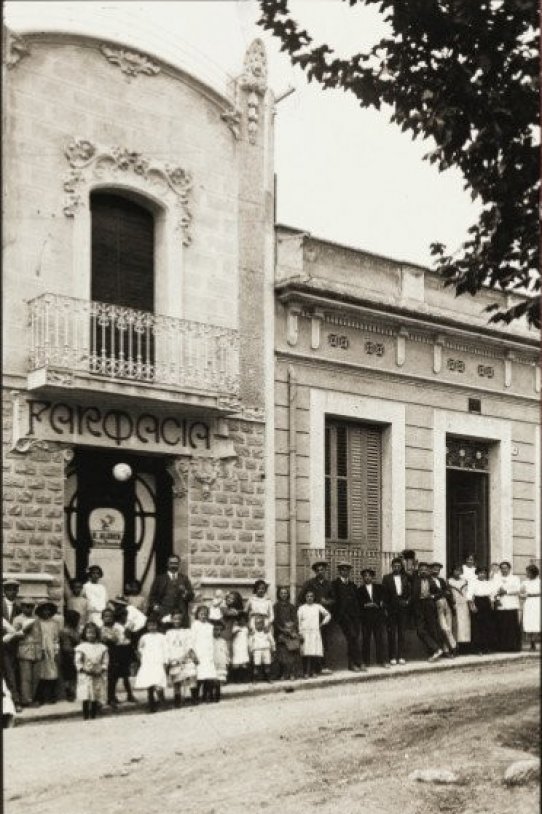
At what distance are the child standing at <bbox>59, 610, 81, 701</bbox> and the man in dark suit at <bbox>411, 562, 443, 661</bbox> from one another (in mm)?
4908

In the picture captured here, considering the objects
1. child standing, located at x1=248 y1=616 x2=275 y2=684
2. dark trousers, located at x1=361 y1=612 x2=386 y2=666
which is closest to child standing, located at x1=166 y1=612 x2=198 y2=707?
child standing, located at x1=248 y1=616 x2=275 y2=684

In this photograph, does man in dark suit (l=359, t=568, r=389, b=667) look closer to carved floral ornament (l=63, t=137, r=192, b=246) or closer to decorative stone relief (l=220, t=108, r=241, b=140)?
carved floral ornament (l=63, t=137, r=192, b=246)

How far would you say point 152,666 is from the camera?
39.4 ft

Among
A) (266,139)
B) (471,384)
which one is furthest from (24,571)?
(471,384)

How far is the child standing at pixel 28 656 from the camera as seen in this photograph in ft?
38.8

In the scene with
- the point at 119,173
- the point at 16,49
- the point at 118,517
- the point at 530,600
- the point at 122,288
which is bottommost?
the point at 530,600

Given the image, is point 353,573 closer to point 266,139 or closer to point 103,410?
point 103,410

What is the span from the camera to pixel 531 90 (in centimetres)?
585

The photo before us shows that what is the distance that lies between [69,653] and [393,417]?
21.1 ft

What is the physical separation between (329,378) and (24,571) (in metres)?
5.24

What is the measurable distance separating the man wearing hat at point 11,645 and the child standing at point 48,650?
25 cm

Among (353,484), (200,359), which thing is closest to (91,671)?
(200,359)

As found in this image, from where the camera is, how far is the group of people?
11.9m

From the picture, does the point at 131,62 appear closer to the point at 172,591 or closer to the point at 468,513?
the point at 172,591
